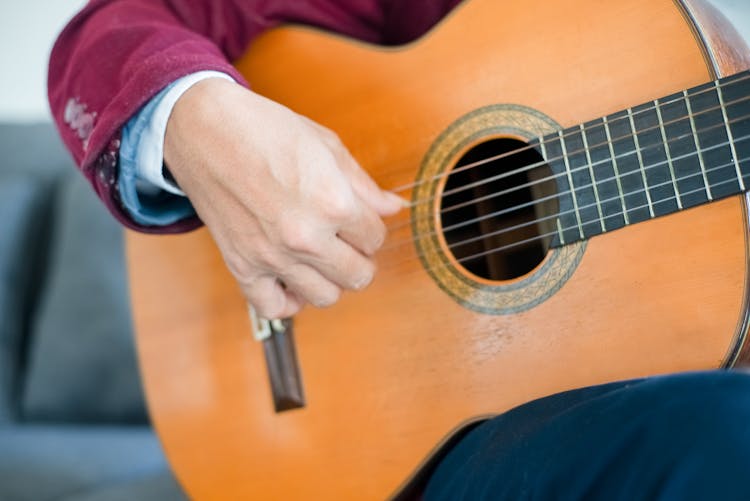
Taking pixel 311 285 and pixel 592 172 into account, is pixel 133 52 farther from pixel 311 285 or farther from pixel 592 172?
pixel 592 172

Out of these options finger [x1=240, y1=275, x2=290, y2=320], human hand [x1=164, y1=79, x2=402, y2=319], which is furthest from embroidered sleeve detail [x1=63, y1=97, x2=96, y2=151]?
finger [x1=240, y1=275, x2=290, y2=320]

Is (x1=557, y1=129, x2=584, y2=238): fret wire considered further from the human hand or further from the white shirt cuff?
the white shirt cuff

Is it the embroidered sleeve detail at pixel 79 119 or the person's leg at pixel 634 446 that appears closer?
the person's leg at pixel 634 446

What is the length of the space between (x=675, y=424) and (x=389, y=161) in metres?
0.45

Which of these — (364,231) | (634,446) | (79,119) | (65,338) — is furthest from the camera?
(65,338)

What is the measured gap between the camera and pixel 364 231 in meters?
0.78

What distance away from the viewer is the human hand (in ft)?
2.43

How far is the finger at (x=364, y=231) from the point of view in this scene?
77 cm

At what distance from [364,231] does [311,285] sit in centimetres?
8

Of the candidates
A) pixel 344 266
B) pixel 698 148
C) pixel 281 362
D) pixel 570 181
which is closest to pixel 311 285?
pixel 344 266

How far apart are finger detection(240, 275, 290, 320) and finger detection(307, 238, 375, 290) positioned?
0.07 meters

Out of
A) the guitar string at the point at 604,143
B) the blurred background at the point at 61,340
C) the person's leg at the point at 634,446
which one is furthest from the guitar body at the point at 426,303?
the blurred background at the point at 61,340

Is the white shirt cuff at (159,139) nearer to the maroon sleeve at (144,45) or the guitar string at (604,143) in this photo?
the maroon sleeve at (144,45)

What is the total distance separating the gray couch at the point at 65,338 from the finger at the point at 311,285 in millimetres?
662
